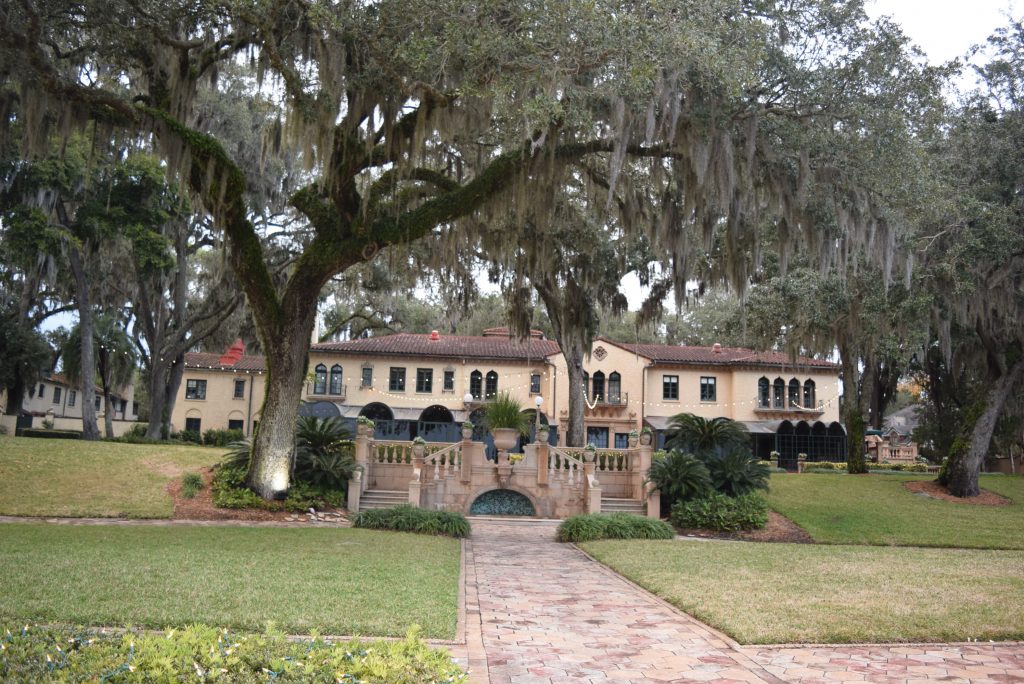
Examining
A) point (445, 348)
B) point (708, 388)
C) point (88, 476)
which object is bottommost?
point (88, 476)

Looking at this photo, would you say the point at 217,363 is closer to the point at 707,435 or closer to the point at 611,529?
the point at 707,435

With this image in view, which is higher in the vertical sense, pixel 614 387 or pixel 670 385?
pixel 670 385

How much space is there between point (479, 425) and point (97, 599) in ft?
94.9

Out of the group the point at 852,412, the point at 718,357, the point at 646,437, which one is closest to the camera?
the point at 646,437

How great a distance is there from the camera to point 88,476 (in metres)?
17.6

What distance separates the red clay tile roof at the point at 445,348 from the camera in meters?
38.7

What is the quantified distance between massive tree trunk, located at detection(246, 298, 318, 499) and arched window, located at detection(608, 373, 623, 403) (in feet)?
81.4

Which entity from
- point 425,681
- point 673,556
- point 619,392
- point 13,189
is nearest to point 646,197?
point 673,556

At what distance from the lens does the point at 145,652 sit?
158 inches

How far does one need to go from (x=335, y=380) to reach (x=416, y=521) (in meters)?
23.9

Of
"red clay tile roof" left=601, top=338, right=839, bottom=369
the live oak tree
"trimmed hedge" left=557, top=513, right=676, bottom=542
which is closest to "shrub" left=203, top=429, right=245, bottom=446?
"red clay tile roof" left=601, top=338, right=839, bottom=369

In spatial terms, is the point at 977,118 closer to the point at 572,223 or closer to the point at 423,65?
the point at 572,223

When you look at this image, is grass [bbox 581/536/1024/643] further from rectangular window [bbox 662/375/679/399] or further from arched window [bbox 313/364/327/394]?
arched window [bbox 313/364/327/394]

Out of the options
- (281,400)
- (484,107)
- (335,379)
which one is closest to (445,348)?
(335,379)
